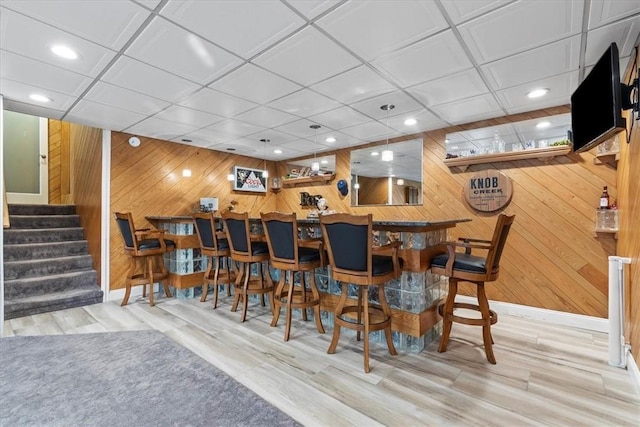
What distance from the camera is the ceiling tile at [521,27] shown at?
1.72 meters

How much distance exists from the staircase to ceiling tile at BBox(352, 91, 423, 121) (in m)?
4.25

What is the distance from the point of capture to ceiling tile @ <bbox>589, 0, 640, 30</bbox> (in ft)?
5.44

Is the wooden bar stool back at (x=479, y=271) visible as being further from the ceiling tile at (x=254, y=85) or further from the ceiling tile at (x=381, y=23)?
the ceiling tile at (x=254, y=85)

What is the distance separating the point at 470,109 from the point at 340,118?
151cm

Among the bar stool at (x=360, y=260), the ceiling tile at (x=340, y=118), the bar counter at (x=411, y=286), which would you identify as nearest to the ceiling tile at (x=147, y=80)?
the ceiling tile at (x=340, y=118)

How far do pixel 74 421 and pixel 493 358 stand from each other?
9.40 feet

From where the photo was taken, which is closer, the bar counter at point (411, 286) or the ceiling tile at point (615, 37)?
the ceiling tile at point (615, 37)

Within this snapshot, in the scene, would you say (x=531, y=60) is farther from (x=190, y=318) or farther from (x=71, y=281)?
(x=71, y=281)

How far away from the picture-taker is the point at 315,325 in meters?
3.08

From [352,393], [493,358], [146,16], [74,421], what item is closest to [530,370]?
[493,358]

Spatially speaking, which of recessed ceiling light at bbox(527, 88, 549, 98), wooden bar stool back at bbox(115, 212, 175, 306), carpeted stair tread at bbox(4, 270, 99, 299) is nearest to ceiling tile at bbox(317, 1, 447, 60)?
recessed ceiling light at bbox(527, 88, 549, 98)

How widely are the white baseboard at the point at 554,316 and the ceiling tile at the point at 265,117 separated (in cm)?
346

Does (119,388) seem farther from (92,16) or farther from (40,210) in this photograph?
(40,210)

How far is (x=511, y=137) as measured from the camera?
376 centimetres
